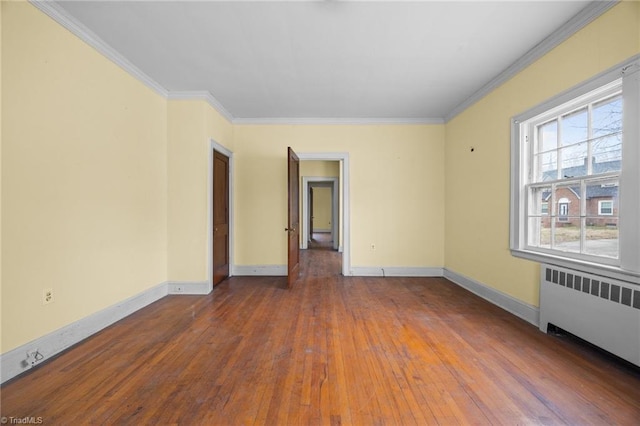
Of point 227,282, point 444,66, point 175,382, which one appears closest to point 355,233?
point 227,282

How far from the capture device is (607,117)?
2.15 metres

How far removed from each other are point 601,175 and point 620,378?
5.11 feet

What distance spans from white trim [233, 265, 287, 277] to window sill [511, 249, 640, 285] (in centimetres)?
354

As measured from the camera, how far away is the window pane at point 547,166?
104 inches

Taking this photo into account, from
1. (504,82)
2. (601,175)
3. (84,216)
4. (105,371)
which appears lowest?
(105,371)

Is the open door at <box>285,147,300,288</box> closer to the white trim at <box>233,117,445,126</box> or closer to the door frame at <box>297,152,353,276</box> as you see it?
the door frame at <box>297,152,353,276</box>

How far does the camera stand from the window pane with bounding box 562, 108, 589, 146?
2342 millimetres

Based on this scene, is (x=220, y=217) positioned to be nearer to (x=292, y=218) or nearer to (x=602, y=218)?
(x=292, y=218)

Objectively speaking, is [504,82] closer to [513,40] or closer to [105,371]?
[513,40]

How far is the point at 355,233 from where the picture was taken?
4.75 metres

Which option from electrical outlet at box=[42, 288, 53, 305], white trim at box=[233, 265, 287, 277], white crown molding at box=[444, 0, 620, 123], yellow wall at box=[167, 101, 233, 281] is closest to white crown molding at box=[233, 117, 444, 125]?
white crown molding at box=[444, 0, 620, 123]

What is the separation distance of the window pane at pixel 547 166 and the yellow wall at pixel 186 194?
13.9 ft

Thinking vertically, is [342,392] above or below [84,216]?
below

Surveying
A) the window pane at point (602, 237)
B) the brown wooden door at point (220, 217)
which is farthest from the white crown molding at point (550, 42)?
the brown wooden door at point (220, 217)
